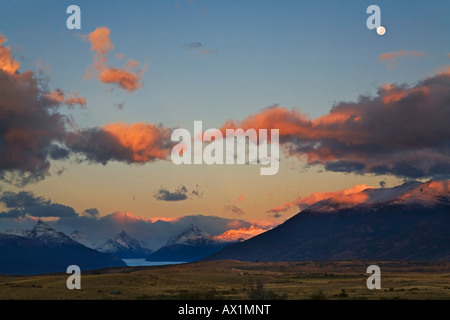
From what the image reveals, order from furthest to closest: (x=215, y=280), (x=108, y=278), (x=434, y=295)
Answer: (x=215, y=280) < (x=108, y=278) < (x=434, y=295)
